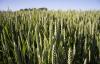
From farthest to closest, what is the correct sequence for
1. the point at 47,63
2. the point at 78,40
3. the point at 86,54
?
1. the point at 78,40
2. the point at 86,54
3. the point at 47,63

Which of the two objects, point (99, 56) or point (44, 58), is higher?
point (44, 58)

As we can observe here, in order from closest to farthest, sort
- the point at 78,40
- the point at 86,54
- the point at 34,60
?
the point at 34,60 → the point at 86,54 → the point at 78,40

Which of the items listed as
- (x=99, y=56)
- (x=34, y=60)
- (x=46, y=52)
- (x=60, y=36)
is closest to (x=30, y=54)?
(x=34, y=60)

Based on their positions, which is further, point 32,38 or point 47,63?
point 32,38

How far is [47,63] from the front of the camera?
3.65 ft

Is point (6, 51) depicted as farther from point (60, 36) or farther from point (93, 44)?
point (93, 44)

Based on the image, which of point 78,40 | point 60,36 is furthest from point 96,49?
point 60,36

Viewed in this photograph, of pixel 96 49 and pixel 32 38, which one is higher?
pixel 32 38

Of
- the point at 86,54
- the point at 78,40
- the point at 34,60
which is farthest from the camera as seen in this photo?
the point at 78,40

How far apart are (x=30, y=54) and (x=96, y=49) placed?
2.29 feet

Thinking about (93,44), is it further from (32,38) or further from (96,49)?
(32,38)

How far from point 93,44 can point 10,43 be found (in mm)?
789

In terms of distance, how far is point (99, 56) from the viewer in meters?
1.60

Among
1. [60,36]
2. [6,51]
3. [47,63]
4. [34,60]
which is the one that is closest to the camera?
[47,63]
